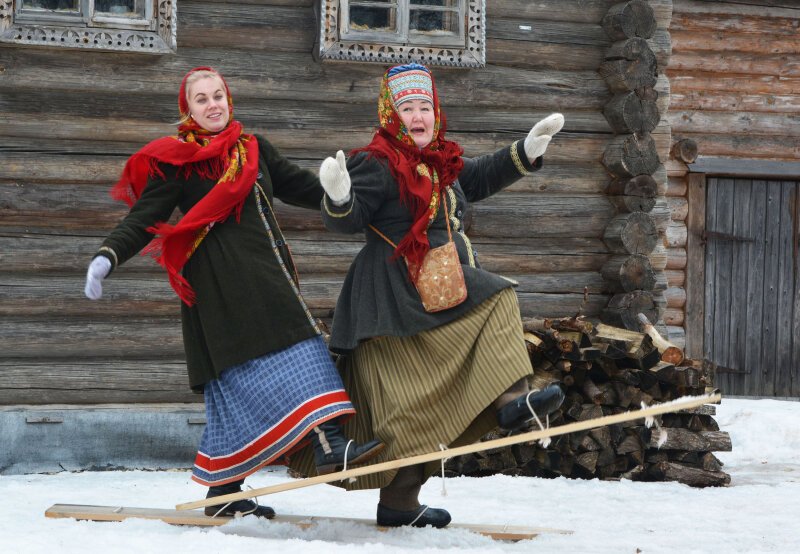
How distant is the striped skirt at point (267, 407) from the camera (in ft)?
10.7

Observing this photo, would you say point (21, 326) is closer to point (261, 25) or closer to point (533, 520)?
point (261, 25)

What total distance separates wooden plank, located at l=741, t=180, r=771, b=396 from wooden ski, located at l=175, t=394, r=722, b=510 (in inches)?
220

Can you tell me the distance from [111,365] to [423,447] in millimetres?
2543

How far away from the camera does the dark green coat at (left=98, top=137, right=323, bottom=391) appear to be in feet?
11.0

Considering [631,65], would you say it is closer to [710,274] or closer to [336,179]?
[336,179]

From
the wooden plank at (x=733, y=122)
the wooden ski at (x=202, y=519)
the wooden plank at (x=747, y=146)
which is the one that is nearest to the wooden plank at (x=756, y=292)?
the wooden plank at (x=747, y=146)

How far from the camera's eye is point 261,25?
5.25 meters

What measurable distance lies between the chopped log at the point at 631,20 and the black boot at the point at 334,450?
11.3 ft

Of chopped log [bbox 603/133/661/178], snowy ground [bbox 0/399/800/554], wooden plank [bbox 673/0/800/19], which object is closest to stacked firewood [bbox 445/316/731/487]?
snowy ground [bbox 0/399/800/554]

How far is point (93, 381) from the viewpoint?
5.12 meters

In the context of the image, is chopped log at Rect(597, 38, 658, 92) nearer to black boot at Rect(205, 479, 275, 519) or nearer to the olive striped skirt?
the olive striped skirt

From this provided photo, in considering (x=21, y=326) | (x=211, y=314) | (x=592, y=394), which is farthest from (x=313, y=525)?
(x=21, y=326)

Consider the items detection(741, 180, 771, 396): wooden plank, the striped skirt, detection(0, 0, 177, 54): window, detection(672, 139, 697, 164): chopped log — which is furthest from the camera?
detection(741, 180, 771, 396): wooden plank

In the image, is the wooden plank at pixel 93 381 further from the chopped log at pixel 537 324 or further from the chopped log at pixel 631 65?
the chopped log at pixel 631 65
